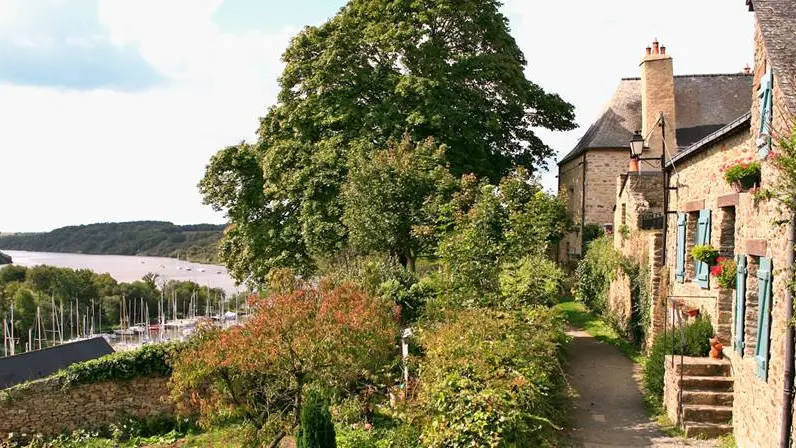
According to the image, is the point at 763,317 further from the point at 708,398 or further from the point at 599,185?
the point at 599,185

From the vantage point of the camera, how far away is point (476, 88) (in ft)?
70.0

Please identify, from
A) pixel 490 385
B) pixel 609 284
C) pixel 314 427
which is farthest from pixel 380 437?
pixel 609 284

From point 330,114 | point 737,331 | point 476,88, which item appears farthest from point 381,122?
point 737,331

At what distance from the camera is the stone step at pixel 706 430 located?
890 cm

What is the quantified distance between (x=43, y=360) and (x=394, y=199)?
13403mm

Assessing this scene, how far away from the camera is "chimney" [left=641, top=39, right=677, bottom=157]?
19344 millimetres

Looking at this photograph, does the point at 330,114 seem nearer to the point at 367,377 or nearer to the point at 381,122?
the point at 381,122

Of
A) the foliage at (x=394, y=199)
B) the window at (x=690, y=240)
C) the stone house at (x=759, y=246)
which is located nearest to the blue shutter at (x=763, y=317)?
the stone house at (x=759, y=246)

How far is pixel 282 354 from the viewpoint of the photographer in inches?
397

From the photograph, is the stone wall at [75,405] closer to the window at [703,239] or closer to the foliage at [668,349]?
the foliage at [668,349]

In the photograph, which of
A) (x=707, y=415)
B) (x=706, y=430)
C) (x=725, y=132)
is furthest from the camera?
(x=725, y=132)

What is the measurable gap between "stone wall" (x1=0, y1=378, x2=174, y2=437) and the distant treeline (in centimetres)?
8136

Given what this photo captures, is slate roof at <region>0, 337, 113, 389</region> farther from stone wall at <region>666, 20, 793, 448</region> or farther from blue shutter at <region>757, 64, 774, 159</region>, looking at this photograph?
blue shutter at <region>757, 64, 774, 159</region>

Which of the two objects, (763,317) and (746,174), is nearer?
(763,317)
